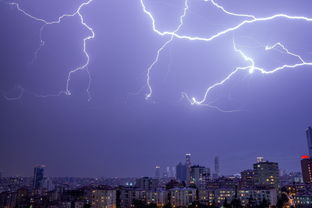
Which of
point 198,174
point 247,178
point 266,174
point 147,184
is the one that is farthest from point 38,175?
point 266,174

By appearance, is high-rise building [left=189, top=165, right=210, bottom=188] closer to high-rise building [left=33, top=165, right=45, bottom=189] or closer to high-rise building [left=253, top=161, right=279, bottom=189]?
high-rise building [left=253, top=161, right=279, bottom=189]

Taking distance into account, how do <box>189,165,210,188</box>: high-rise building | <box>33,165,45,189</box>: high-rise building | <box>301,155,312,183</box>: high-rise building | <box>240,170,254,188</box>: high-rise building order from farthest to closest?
<box>33,165,45,189</box>: high-rise building, <box>189,165,210,188</box>: high-rise building, <box>301,155,312,183</box>: high-rise building, <box>240,170,254,188</box>: high-rise building

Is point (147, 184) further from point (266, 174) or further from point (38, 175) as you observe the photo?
point (38, 175)

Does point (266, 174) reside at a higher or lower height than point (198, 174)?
lower

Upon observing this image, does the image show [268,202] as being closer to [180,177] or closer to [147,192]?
[147,192]

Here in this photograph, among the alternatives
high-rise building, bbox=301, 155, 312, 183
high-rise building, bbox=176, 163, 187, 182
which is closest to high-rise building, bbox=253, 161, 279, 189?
high-rise building, bbox=301, 155, 312, 183

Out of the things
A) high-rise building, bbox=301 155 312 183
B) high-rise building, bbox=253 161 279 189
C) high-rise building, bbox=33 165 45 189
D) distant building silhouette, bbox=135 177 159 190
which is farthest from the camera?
high-rise building, bbox=33 165 45 189

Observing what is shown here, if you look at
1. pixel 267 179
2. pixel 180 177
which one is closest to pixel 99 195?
pixel 267 179

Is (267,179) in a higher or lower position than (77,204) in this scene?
higher

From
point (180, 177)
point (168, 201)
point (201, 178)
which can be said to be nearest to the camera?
point (168, 201)

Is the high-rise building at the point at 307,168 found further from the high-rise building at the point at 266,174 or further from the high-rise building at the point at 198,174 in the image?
the high-rise building at the point at 266,174

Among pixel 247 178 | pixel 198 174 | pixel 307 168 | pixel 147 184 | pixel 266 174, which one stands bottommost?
pixel 147 184
